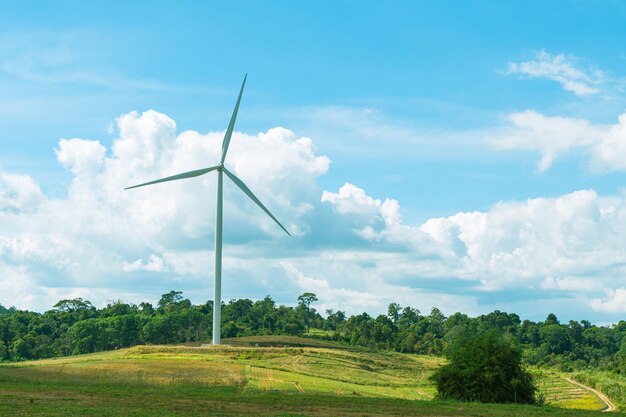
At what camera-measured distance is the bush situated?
75.4 metres

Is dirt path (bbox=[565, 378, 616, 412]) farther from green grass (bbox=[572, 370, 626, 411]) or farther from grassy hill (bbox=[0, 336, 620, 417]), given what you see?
grassy hill (bbox=[0, 336, 620, 417])

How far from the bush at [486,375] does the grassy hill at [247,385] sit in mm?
5498

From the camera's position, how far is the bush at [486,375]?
247 feet

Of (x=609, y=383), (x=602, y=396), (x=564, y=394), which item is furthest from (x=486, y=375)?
(x=609, y=383)

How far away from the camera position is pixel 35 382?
81.9m

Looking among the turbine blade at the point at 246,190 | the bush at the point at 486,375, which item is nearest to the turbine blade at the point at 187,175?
the turbine blade at the point at 246,190

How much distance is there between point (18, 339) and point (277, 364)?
9040cm

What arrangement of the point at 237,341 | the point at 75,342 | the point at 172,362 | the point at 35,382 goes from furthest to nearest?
the point at 75,342 < the point at 237,341 < the point at 172,362 < the point at 35,382

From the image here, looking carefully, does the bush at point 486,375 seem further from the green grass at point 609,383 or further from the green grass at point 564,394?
the green grass at point 609,383

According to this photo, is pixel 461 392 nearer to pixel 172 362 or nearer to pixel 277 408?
pixel 277 408

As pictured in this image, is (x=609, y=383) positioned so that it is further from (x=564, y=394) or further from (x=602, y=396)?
(x=564, y=394)

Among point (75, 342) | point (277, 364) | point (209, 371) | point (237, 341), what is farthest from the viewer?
point (75, 342)

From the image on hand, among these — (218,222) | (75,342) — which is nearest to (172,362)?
(218,222)

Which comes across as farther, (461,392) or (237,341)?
(237,341)
